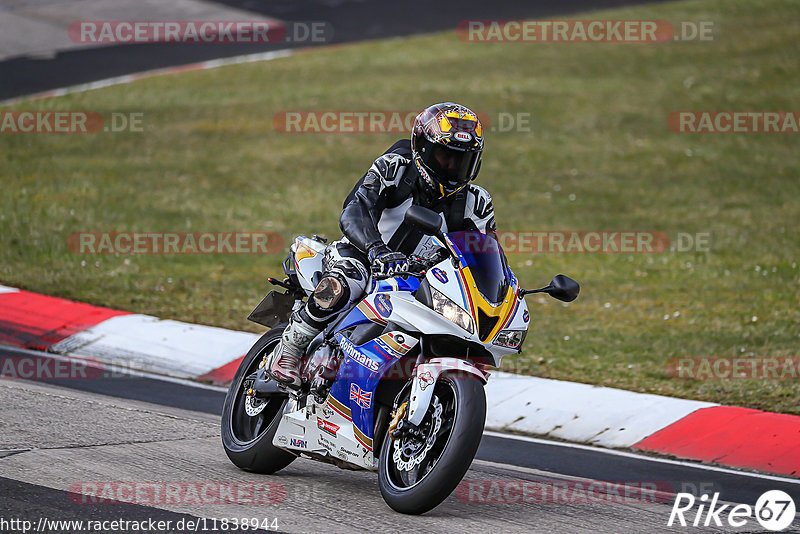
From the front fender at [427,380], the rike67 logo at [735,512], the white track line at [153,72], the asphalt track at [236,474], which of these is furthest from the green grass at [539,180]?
the front fender at [427,380]

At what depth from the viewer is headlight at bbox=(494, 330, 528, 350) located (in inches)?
242

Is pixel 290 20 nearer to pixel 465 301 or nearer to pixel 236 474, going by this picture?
pixel 236 474

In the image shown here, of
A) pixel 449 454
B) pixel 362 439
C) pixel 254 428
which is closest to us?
pixel 449 454

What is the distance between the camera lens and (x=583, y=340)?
461 inches

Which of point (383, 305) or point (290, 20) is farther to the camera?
point (290, 20)

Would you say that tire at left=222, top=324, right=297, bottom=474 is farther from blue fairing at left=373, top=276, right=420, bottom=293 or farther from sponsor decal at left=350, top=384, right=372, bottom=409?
blue fairing at left=373, top=276, right=420, bottom=293

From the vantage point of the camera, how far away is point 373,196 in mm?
6723

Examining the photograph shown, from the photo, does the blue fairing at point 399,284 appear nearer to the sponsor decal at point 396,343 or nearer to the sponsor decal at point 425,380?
the sponsor decal at point 396,343

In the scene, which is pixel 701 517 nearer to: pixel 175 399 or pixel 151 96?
pixel 175 399

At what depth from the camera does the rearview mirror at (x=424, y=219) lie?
593 cm

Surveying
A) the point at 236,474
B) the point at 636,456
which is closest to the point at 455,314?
the point at 236,474

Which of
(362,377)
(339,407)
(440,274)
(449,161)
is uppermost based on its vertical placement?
(449,161)

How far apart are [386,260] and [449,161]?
2.28 feet

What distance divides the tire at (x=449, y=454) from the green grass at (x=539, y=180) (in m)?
4.52
